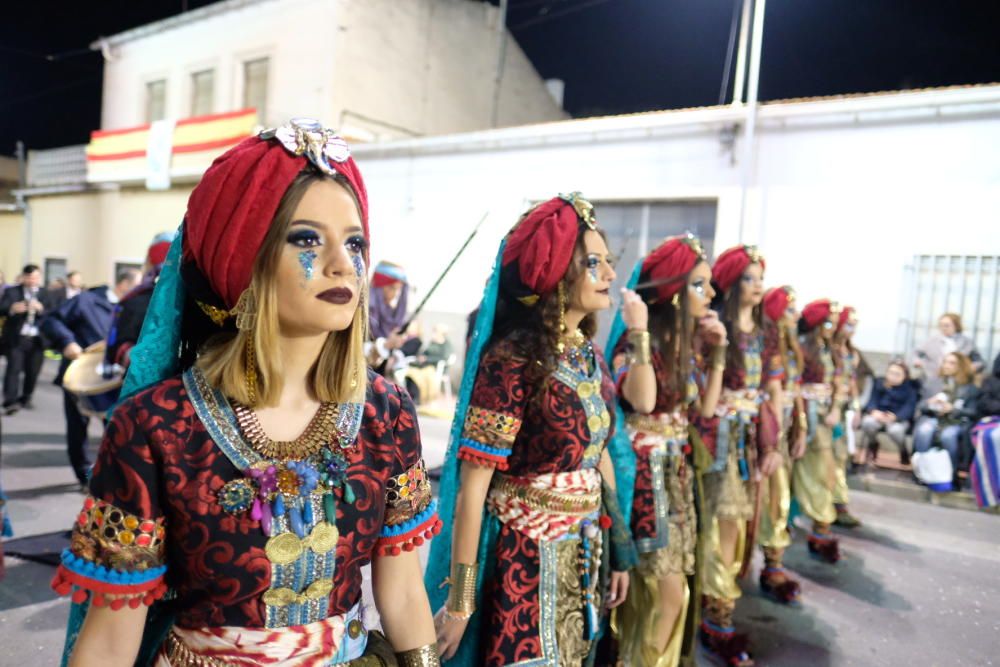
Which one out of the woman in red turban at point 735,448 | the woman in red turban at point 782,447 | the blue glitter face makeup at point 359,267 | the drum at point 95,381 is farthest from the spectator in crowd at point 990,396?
the drum at point 95,381

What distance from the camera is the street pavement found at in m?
3.65

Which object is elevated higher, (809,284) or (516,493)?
(809,284)

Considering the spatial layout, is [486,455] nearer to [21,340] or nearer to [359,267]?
[359,267]

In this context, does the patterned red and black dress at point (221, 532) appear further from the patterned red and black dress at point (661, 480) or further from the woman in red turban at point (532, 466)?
the patterned red and black dress at point (661, 480)

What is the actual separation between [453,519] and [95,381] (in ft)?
11.0

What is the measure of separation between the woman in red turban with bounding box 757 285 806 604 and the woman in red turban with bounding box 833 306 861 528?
991 mm

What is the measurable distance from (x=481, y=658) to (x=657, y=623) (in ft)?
3.41

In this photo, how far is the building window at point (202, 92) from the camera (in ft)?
52.6

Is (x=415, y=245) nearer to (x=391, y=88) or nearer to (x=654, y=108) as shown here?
(x=391, y=88)

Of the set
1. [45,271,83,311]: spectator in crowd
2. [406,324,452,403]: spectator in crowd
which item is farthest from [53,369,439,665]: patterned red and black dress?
[45,271,83,311]: spectator in crowd

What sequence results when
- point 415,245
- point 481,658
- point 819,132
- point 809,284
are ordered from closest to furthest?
point 481,658
point 809,284
point 819,132
point 415,245

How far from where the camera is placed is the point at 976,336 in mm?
4004

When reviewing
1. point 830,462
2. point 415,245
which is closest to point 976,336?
point 830,462

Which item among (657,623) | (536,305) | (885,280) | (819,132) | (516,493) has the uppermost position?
(819,132)
